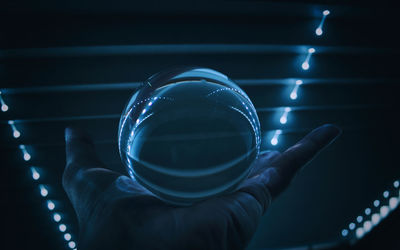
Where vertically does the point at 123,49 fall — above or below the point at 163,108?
above

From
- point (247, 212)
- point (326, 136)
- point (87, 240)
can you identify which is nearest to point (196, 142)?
point (247, 212)

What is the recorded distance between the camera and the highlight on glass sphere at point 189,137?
1.00m

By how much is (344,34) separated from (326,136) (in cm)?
123

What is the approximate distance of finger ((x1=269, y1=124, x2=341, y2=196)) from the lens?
4.64 ft

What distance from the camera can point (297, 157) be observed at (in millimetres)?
1515

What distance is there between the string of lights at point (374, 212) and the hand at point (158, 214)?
370 centimetres

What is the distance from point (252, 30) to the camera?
6.64 feet

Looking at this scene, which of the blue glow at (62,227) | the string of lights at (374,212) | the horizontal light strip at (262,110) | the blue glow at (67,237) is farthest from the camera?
the string of lights at (374,212)

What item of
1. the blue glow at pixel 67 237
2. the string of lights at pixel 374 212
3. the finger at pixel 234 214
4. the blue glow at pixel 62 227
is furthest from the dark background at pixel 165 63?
the string of lights at pixel 374 212

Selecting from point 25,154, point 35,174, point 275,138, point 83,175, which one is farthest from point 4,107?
point 275,138

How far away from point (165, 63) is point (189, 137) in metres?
1.27

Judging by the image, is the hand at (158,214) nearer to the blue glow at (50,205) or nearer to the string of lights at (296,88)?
the string of lights at (296,88)

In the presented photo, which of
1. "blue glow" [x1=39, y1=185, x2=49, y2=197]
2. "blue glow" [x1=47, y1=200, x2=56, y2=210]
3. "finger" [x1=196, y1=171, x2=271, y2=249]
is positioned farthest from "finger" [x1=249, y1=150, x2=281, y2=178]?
"blue glow" [x1=47, y1=200, x2=56, y2=210]

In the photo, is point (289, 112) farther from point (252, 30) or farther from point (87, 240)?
point (87, 240)
